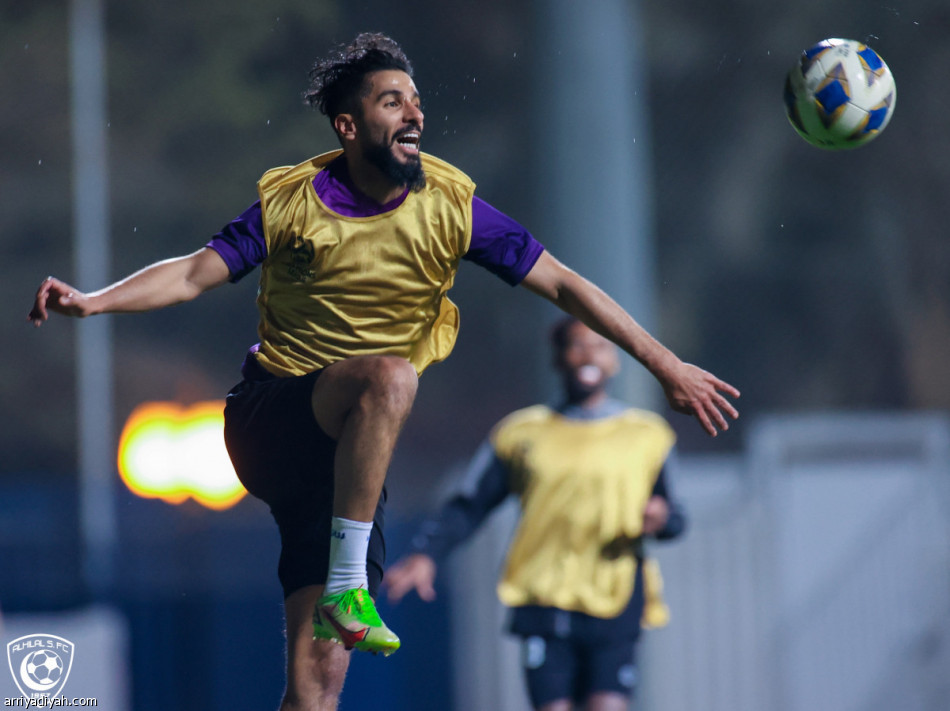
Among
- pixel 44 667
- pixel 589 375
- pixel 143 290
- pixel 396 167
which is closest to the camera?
pixel 143 290

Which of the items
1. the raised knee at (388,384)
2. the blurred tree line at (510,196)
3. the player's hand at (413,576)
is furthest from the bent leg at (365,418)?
the blurred tree line at (510,196)

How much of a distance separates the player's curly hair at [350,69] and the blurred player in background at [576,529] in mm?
2756

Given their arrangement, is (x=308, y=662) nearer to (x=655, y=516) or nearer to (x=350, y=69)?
(x=350, y=69)

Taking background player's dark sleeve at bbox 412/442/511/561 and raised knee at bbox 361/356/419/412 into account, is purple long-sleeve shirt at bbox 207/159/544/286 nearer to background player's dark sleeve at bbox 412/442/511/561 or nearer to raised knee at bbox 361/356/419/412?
raised knee at bbox 361/356/419/412

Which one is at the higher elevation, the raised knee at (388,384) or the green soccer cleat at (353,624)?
the raised knee at (388,384)

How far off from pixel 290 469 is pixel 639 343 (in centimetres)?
108

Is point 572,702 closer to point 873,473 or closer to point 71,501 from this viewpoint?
point 873,473

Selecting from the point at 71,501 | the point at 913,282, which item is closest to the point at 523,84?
the point at 913,282

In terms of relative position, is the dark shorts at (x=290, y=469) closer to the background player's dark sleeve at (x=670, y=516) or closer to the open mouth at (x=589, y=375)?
the background player's dark sleeve at (x=670, y=516)

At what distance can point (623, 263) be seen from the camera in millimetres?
8953

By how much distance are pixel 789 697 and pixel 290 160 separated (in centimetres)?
1270

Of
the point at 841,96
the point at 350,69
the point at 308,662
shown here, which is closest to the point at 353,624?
the point at 308,662

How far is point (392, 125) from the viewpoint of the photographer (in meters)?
4.18

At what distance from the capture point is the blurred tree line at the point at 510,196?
2242 cm
